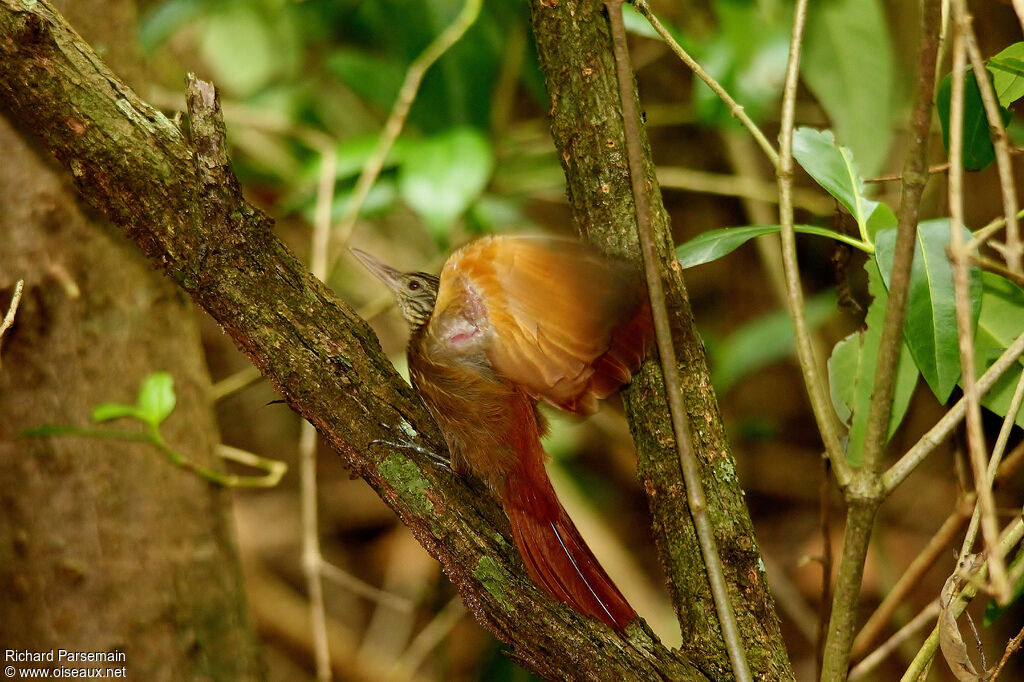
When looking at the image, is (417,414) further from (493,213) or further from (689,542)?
(493,213)

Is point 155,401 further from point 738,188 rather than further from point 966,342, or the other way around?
point 738,188

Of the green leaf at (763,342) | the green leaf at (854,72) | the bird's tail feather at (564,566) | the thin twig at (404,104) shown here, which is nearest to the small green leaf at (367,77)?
the thin twig at (404,104)

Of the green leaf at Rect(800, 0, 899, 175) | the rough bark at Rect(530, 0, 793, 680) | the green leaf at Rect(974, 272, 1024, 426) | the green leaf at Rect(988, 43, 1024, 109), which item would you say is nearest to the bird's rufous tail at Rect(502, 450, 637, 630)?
the rough bark at Rect(530, 0, 793, 680)

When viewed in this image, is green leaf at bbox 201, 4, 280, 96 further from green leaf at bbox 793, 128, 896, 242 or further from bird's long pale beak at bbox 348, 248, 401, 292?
green leaf at bbox 793, 128, 896, 242

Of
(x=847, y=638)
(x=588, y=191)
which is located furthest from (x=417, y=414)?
(x=847, y=638)

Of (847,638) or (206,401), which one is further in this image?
(206,401)

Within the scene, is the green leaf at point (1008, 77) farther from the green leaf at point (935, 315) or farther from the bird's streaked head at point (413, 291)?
the bird's streaked head at point (413, 291)
